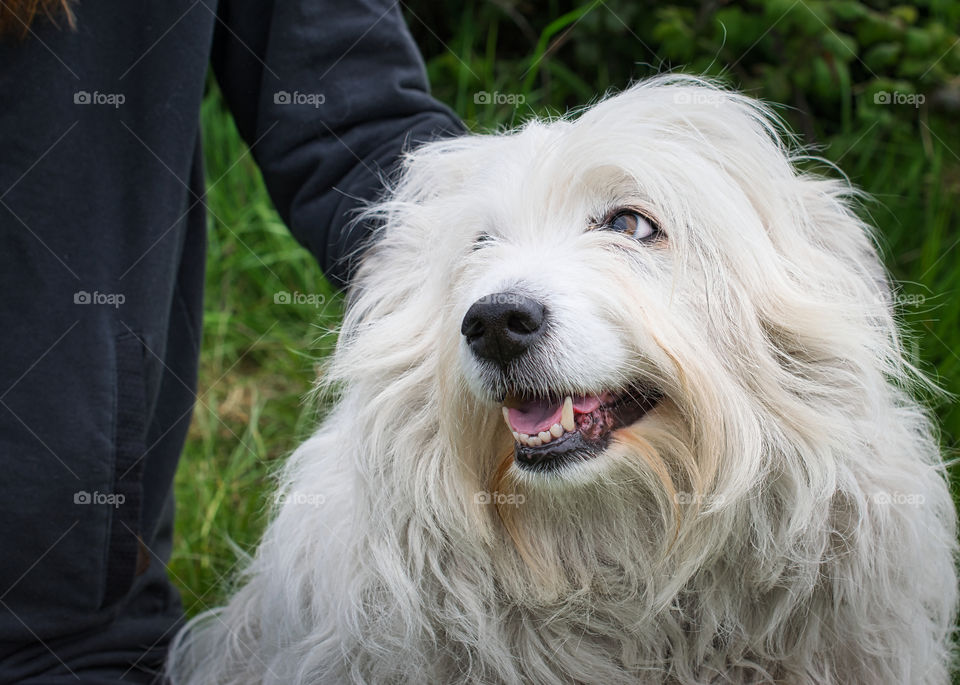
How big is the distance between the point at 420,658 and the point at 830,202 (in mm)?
1127

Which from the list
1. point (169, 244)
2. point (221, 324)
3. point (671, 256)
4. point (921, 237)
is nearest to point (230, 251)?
point (221, 324)

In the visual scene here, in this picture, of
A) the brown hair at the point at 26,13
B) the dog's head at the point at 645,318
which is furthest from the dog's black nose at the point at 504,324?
the brown hair at the point at 26,13

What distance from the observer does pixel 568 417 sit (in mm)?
1724

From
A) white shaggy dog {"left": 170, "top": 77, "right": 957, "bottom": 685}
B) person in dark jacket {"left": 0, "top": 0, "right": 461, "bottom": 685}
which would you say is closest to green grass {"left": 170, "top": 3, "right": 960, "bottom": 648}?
person in dark jacket {"left": 0, "top": 0, "right": 461, "bottom": 685}

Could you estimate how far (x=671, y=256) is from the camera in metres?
1.77

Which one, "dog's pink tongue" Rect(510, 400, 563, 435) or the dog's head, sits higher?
the dog's head

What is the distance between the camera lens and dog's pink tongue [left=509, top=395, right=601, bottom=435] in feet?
5.68

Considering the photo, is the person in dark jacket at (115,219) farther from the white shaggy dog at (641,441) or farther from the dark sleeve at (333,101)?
the white shaggy dog at (641,441)

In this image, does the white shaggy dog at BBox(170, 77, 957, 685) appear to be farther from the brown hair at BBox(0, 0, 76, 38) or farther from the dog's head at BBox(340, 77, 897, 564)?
the brown hair at BBox(0, 0, 76, 38)

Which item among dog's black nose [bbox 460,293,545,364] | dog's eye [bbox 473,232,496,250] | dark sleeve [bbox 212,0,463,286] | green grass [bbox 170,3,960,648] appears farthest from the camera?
green grass [bbox 170,3,960,648]

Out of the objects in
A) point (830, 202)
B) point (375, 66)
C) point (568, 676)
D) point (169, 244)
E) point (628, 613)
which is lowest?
point (568, 676)

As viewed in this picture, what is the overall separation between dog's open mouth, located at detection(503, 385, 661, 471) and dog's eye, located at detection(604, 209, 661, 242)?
280 millimetres

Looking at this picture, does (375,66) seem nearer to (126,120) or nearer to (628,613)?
(126,120)

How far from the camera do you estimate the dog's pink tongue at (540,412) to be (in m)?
1.73
